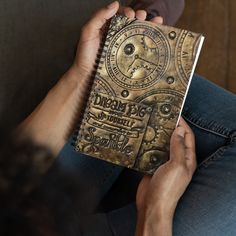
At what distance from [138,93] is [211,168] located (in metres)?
0.17

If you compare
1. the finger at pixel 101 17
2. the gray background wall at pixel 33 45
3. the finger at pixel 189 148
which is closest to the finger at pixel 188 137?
the finger at pixel 189 148

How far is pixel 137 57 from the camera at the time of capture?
25.1 inches

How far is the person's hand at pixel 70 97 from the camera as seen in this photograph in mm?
672

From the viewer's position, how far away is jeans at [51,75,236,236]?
1.99 feet

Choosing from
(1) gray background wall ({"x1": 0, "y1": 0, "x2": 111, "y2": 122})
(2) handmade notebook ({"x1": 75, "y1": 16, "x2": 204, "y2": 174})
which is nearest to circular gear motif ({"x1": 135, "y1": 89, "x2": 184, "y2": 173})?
(2) handmade notebook ({"x1": 75, "y1": 16, "x2": 204, "y2": 174})

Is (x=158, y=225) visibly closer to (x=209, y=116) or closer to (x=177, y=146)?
(x=177, y=146)

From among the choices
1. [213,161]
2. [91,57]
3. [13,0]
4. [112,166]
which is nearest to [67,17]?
[13,0]

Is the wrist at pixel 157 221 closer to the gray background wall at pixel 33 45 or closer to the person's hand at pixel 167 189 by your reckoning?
the person's hand at pixel 167 189

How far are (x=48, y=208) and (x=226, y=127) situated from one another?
13.8 inches

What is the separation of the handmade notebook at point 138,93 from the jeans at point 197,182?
0.25 ft

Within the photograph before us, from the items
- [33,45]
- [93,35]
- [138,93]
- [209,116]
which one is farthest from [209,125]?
[33,45]

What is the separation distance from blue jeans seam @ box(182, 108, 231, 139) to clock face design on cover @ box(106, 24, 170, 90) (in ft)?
0.44

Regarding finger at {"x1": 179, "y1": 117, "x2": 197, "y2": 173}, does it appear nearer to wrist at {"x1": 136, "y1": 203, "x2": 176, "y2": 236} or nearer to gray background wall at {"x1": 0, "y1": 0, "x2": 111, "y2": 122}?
wrist at {"x1": 136, "y1": 203, "x2": 176, "y2": 236}

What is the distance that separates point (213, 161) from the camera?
66 cm
